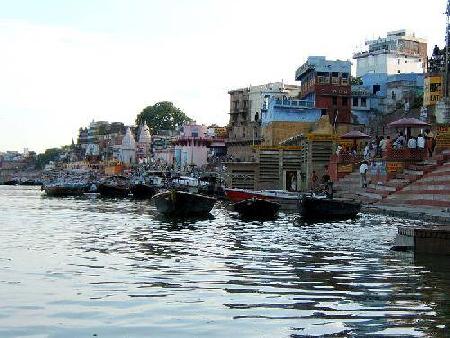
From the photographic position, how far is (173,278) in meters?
12.2

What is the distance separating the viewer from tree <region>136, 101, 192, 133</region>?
141 m

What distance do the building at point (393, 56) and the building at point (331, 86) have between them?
17980 mm

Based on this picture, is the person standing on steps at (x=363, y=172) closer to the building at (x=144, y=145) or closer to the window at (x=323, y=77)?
the window at (x=323, y=77)

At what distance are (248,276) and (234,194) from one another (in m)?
36.3

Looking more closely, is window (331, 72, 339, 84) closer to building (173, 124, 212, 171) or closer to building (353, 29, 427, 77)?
building (353, 29, 427, 77)

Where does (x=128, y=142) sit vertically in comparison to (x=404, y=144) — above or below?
above

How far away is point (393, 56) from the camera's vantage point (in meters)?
87.6

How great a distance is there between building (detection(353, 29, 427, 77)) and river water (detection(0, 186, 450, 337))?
70509mm

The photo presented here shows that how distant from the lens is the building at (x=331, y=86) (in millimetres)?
69062

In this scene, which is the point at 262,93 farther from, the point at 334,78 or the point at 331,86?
the point at 331,86

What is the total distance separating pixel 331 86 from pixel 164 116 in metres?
77.3

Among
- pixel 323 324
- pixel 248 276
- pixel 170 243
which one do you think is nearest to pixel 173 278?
pixel 248 276

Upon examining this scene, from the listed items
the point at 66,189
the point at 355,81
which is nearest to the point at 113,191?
the point at 66,189

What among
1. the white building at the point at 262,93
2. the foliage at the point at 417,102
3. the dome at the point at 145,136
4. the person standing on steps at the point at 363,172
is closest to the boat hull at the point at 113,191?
the foliage at the point at 417,102
